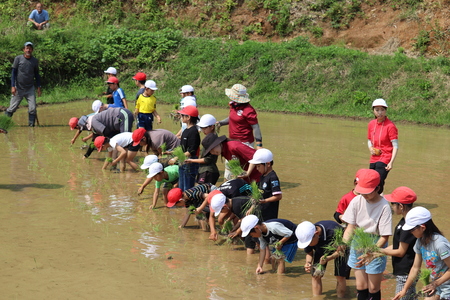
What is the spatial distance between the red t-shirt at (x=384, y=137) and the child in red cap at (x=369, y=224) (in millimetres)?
2922

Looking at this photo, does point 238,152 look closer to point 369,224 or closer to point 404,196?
point 369,224

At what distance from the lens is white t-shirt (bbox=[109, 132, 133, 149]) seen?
1064 cm

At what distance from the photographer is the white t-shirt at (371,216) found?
219 inches

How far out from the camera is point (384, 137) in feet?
27.7

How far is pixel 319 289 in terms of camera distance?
600cm

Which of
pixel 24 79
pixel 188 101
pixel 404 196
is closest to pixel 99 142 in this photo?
pixel 188 101

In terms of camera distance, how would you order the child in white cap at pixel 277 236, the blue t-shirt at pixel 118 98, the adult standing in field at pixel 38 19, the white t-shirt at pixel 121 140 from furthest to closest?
the adult standing in field at pixel 38 19 < the blue t-shirt at pixel 118 98 < the white t-shirt at pixel 121 140 < the child in white cap at pixel 277 236

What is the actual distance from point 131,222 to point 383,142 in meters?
3.70

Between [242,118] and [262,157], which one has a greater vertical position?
[242,118]

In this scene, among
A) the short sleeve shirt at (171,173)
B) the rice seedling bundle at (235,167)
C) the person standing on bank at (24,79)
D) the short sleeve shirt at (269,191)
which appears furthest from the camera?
the person standing on bank at (24,79)

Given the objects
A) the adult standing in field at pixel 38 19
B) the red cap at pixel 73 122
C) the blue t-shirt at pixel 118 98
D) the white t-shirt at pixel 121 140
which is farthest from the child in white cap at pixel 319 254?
the adult standing in field at pixel 38 19

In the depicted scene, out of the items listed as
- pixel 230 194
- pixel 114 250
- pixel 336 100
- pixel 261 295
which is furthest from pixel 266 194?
pixel 336 100

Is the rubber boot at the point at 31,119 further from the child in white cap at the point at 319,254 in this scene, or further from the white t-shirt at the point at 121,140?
the child in white cap at the point at 319,254

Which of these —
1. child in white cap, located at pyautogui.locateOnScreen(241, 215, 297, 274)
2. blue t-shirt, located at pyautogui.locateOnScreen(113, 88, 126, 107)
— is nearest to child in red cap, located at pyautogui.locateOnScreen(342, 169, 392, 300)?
child in white cap, located at pyautogui.locateOnScreen(241, 215, 297, 274)
